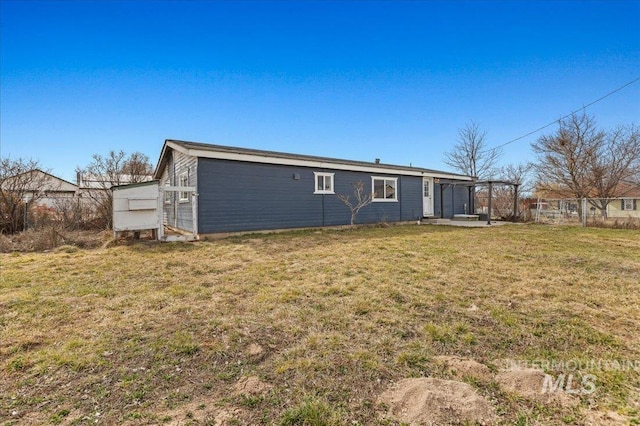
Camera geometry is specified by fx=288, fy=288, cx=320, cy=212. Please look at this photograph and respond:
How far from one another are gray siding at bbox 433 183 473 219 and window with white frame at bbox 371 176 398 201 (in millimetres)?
3418

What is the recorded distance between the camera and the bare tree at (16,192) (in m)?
10.3

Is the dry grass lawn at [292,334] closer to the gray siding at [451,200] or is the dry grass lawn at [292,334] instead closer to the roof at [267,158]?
the roof at [267,158]

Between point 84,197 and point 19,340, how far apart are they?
12.1m

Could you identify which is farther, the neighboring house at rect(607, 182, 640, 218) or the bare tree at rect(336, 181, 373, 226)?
the neighboring house at rect(607, 182, 640, 218)

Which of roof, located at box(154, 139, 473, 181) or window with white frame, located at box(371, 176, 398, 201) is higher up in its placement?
roof, located at box(154, 139, 473, 181)

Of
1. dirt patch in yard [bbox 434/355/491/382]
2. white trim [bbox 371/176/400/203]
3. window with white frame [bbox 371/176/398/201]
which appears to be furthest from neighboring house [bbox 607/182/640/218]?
dirt patch in yard [bbox 434/355/491/382]

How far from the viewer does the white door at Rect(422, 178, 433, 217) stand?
1585cm

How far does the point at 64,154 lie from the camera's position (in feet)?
55.0

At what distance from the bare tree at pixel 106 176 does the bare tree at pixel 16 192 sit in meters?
1.69

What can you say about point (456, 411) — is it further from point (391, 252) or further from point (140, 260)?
point (140, 260)

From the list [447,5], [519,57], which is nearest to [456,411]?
[447,5]

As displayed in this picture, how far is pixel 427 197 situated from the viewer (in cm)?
1614

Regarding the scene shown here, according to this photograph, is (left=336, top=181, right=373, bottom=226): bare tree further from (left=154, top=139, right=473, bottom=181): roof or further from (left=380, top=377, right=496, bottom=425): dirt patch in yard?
(left=380, top=377, right=496, bottom=425): dirt patch in yard

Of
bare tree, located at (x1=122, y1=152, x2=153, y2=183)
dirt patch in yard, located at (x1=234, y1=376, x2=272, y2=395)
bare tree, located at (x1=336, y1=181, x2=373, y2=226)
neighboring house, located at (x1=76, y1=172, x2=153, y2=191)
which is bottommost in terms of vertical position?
dirt patch in yard, located at (x1=234, y1=376, x2=272, y2=395)
